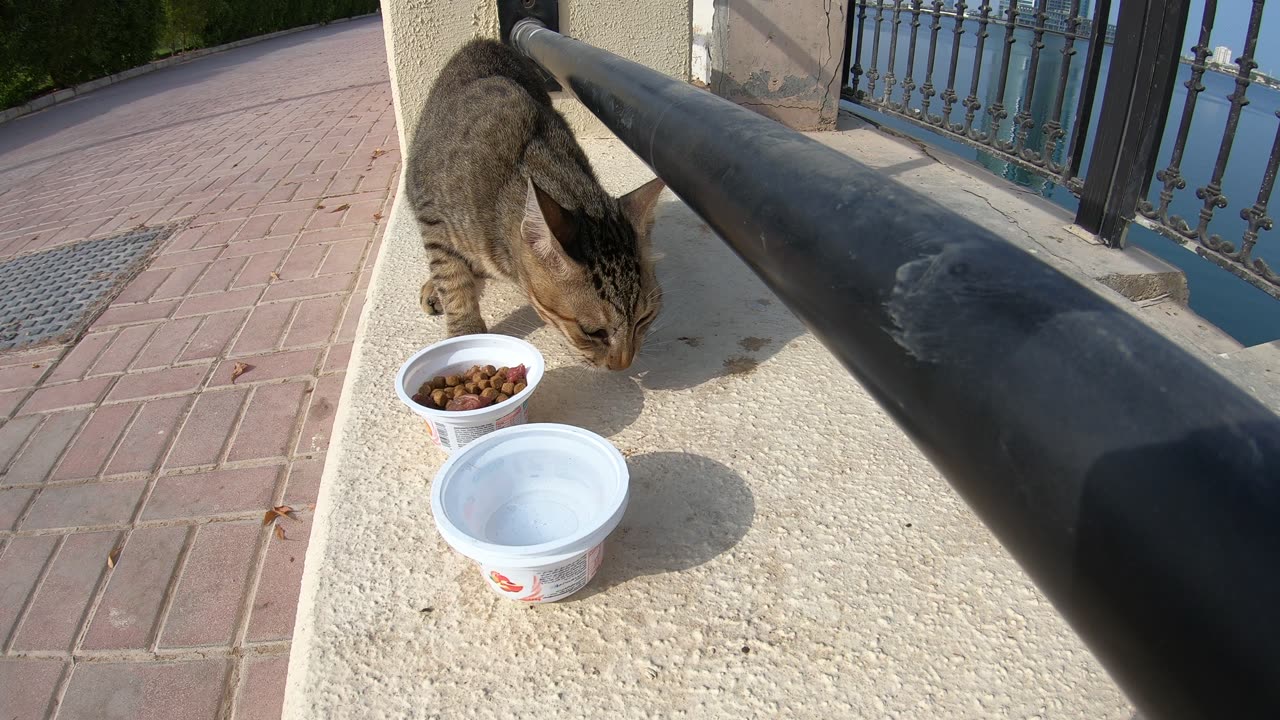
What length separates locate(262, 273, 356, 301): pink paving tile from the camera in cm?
400

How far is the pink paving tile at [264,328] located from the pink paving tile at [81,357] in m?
0.74

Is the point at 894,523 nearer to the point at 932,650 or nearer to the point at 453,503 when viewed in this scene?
the point at 932,650

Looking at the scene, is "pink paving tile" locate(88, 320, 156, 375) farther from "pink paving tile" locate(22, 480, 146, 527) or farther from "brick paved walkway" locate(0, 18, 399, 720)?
"pink paving tile" locate(22, 480, 146, 527)

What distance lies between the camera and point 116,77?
44.5ft

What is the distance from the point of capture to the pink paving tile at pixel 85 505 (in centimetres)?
255

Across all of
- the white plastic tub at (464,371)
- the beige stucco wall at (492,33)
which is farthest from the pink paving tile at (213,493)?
the beige stucco wall at (492,33)

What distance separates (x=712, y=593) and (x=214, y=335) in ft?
10.4

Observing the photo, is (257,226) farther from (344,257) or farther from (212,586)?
(212,586)

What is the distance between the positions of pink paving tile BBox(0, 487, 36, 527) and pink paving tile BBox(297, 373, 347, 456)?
99 cm

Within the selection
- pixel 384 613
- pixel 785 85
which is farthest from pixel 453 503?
pixel 785 85

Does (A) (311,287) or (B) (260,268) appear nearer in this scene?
(A) (311,287)

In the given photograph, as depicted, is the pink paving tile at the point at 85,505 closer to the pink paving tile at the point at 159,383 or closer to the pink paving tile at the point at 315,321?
the pink paving tile at the point at 159,383

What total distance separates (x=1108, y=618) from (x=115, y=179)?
847 cm

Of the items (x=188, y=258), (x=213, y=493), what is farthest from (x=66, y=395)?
(x=188, y=258)
